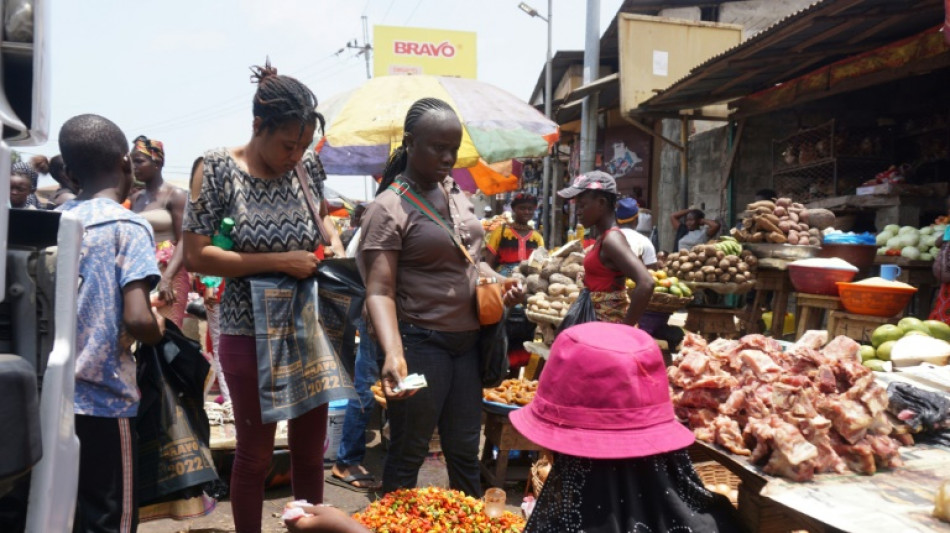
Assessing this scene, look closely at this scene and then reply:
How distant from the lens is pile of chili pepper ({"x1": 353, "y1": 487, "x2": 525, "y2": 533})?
2340mm

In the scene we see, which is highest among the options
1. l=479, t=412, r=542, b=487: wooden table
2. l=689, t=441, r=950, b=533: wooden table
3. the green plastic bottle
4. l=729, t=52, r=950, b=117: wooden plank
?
l=729, t=52, r=950, b=117: wooden plank

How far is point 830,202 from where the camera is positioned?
9039 millimetres

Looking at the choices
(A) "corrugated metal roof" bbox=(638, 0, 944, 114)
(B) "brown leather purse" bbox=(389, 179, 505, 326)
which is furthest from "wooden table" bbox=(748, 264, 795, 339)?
(B) "brown leather purse" bbox=(389, 179, 505, 326)

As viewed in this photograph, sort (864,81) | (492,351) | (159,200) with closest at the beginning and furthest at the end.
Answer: (492,351) → (159,200) → (864,81)

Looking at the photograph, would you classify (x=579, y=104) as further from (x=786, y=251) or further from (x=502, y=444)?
(x=502, y=444)

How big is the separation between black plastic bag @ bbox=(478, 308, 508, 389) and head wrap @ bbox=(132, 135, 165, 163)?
2.91 meters

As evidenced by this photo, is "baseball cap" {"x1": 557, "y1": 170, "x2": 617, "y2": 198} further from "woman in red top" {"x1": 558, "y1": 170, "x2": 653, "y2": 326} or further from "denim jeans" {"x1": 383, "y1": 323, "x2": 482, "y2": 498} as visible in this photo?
"denim jeans" {"x1": 383, "y1": 323, "x2": 482, "y2": 498}

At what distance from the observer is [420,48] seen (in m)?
20.0

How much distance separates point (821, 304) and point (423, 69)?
15.2 metres

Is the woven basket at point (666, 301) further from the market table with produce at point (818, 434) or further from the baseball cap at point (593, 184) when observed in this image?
the market table with produce at point (818, 434)

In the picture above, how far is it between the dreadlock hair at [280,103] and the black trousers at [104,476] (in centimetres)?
124

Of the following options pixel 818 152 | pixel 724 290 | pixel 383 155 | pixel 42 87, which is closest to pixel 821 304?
pixel 724 290

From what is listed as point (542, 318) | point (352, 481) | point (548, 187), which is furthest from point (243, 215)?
point (548, 187)

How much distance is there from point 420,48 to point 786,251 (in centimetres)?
1528
